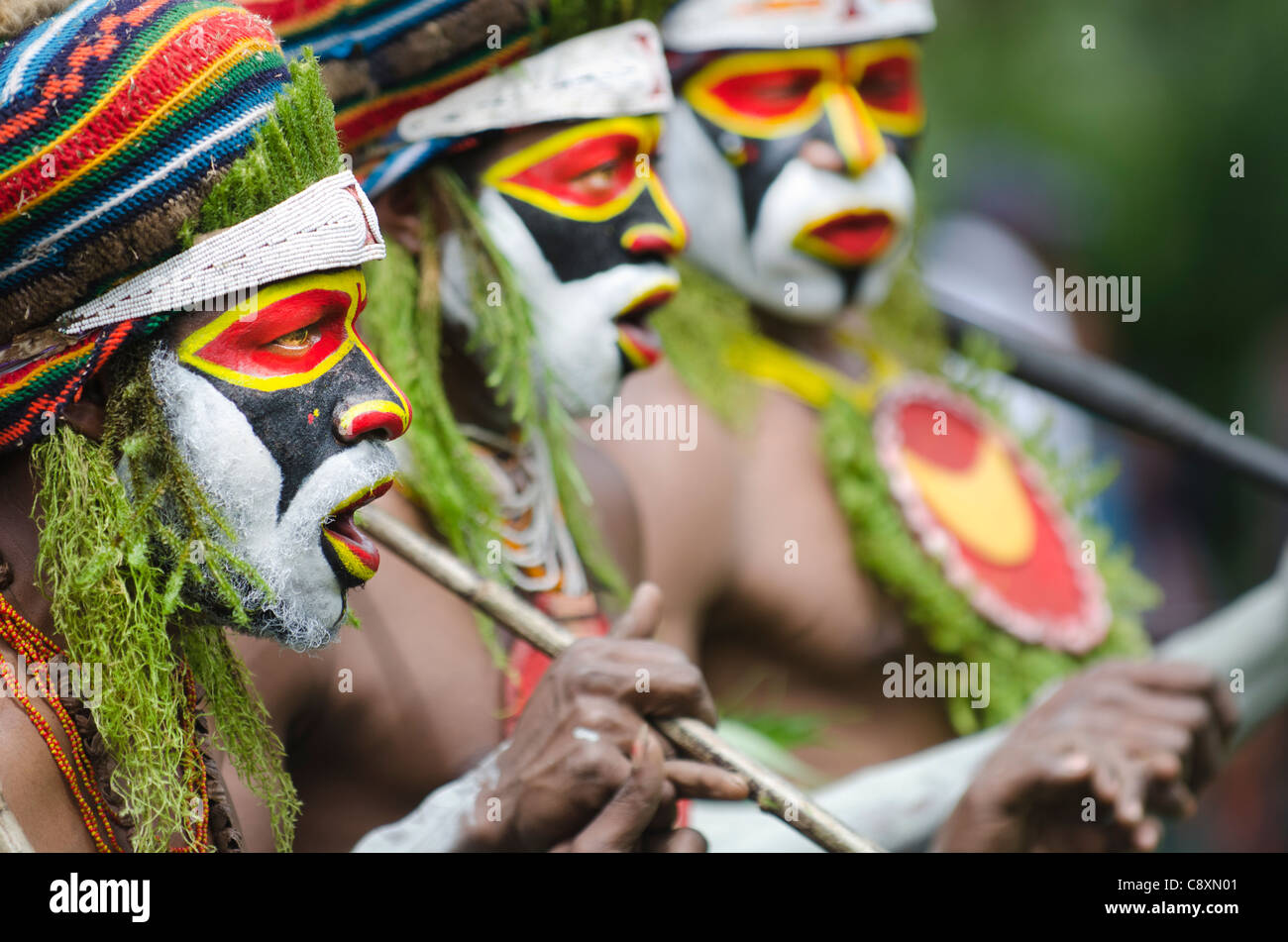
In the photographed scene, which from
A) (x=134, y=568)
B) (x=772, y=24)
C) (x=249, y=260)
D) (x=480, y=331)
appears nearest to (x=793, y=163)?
(x=772, y=24)

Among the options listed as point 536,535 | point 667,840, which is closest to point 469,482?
point 536,535

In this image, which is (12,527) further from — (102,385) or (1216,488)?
(1216,488)

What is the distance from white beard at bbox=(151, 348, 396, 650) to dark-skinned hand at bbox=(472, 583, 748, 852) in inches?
14.8

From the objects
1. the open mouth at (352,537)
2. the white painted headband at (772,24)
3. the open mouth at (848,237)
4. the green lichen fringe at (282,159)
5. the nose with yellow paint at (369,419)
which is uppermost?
the white painted headband at (772,24)

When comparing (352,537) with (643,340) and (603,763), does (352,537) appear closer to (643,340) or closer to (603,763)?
(603,763)

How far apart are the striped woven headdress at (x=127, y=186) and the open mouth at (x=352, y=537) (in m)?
0.26

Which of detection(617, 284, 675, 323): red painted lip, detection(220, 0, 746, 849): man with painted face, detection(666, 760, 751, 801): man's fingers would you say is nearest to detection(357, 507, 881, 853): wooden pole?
detection(666, 760, 751, 801): man's fingers

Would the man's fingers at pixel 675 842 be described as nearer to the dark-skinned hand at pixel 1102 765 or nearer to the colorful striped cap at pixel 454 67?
the dark-skinned hand at pixel 1102 765

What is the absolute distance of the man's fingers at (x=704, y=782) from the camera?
1950 millimetres

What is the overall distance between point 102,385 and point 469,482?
77cm

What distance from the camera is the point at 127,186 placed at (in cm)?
158

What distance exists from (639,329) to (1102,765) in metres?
1.06

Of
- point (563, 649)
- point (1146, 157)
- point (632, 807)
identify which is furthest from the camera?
point (1146, 157)

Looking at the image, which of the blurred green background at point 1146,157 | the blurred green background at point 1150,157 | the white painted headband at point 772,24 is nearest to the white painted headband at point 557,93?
the white painted headband at point 772,24
